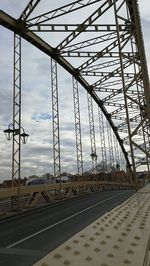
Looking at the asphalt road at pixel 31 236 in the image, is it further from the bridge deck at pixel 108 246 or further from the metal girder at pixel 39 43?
the metal girder at pixel 39 43

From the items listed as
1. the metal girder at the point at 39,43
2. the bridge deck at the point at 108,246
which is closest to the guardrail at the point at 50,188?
the metal girder at the point at 39,43

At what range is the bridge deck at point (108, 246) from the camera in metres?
2.54

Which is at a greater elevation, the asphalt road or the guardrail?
the guardrail

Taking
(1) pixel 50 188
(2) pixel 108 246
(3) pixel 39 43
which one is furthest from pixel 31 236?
(3) pixel 39 43

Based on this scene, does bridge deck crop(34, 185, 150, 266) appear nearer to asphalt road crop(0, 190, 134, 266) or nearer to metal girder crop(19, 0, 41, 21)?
asphalt road crop(0, 190, 134, 266)

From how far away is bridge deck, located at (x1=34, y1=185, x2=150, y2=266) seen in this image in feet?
8.32

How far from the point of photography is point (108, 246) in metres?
2.96

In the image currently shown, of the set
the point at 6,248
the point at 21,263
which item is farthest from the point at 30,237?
the point at 21,263

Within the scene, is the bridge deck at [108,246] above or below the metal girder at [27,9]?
below

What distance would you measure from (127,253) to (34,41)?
1078 inches

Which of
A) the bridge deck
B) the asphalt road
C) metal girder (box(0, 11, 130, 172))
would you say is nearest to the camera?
the bridge deck

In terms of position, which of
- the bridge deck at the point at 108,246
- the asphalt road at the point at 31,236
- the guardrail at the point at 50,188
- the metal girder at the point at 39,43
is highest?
the metal girder at the point at 39,43

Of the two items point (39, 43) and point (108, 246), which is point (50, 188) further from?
point (108, 246)

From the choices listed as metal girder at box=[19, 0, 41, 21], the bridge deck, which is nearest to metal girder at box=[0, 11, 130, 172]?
metal girder at box=[19, 0, 41, 21]
